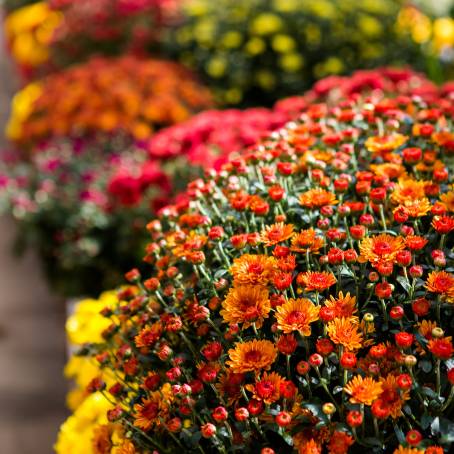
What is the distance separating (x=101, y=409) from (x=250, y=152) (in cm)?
66

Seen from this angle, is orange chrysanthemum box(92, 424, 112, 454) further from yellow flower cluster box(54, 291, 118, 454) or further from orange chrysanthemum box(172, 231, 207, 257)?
orange chrysanthemum box(172, 231, 207, 257)

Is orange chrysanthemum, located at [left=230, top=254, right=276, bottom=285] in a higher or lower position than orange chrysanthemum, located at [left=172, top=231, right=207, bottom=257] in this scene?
higher

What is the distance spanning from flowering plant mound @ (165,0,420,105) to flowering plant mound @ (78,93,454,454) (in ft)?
8.55

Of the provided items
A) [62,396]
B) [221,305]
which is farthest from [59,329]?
[221,305]

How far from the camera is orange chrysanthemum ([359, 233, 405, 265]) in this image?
1.10 m

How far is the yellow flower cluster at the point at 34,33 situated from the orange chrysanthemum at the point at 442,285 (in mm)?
4753

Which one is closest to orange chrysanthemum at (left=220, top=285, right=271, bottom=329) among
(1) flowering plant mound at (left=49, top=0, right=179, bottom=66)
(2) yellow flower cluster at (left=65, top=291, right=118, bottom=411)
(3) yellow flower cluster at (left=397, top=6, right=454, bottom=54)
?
(2) yellow flower cluster at (left=65, top=291, right=118, bottom=411)

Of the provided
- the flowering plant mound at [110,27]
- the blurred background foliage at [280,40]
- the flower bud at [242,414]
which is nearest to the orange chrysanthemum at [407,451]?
the flower bud at [242,414]

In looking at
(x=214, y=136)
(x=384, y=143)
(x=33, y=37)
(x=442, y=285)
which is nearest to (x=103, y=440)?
(x=442, y=285)

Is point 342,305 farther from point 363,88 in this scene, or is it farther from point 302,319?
point 363,88

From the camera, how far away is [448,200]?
125 centimetres

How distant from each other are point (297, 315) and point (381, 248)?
→ 0.18 m

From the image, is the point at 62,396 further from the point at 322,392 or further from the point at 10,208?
the point at 322,392

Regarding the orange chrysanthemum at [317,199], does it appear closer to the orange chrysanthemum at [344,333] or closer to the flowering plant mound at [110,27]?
the orange chrysanthemum at [344,333]
